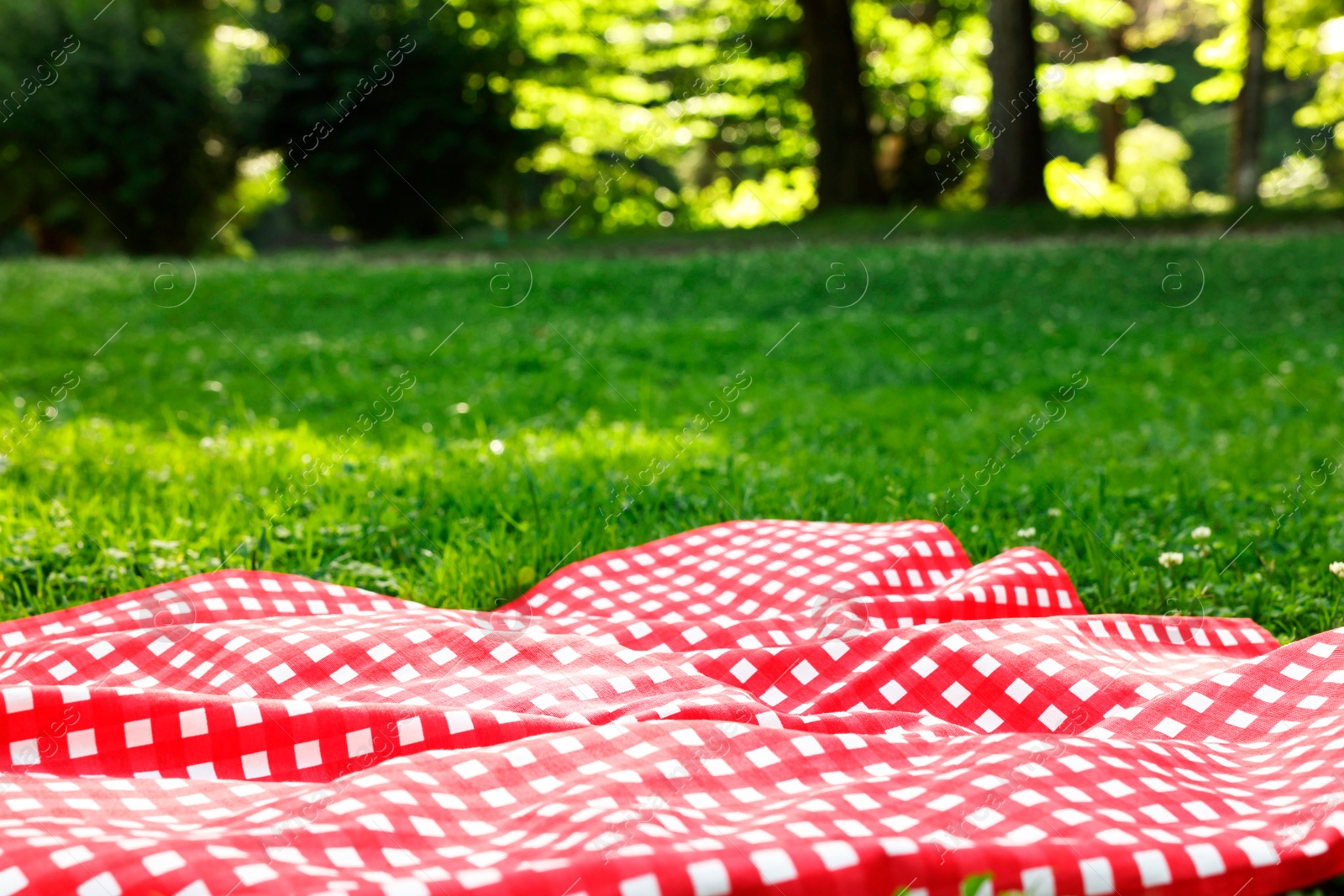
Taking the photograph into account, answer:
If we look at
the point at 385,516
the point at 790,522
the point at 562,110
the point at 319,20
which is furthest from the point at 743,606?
the point at 562,110

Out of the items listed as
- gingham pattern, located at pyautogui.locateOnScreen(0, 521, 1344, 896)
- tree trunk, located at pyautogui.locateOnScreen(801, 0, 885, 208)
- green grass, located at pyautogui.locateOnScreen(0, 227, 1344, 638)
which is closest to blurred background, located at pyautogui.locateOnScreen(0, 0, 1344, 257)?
tree trunk, located at pyautogui.locateOnScreen(801, 0, 885, 208)

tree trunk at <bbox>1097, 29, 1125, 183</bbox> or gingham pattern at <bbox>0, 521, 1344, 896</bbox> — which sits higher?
gingham pattern at <bbox>0, 521, 1344, 896</bbox>

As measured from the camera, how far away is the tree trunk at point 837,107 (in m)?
18.1

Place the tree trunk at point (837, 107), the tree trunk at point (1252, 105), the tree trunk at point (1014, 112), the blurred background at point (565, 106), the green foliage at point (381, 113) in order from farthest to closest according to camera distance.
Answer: the green foliage at point (381, 113)
the blurred background at point (565, 106)
the tree trunk at point (1252, 105)
the tree trunk at point (837, 107)
the tree trunk at point (1014, 112)

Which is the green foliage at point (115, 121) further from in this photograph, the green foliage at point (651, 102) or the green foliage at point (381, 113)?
the green foliage at point (651, 102)

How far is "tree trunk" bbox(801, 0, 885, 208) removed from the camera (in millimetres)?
18141

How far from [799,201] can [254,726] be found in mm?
30716

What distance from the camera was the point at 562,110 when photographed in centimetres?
2791

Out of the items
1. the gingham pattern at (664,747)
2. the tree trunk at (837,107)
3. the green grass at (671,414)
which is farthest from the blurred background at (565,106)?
the gingham pattern at (664,747)

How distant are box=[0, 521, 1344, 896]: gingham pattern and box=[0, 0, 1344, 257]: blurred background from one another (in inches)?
536

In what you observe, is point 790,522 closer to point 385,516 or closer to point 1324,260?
point 385,516

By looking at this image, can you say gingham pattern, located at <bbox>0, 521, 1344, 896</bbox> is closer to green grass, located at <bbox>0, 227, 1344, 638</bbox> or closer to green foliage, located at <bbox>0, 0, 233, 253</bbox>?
green grass, located at <bbox>0, 227, 1344, 638</bbox>

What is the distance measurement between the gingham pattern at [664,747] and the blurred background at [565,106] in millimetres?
13625

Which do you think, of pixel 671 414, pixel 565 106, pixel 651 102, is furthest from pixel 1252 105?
pixel 671 414
